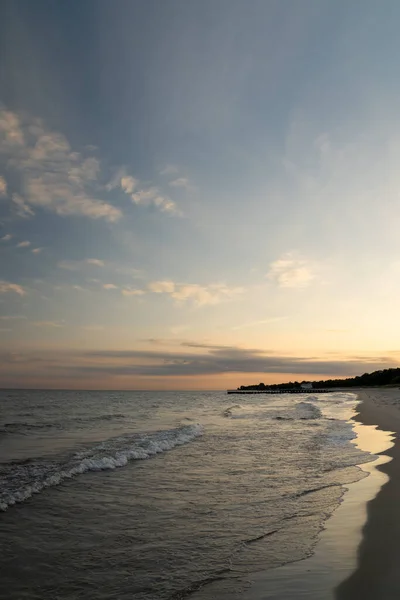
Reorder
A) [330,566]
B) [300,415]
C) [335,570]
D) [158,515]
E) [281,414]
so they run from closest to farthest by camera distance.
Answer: [335,570] → [330,566] → [158,515] → [300,415] → [281,414]

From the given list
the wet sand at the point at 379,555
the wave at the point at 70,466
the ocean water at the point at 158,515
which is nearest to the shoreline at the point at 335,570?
the wet sand at the point at 379,555

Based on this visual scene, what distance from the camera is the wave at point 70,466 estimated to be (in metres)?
11.0

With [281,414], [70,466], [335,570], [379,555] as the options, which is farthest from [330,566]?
[281,414]

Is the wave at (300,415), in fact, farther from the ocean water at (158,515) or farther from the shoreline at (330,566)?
the shoreline at (330,566)

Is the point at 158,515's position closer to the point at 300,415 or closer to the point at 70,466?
the point at 70,466

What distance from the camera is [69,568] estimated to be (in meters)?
6.27

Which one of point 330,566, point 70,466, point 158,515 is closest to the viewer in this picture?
point 330,566

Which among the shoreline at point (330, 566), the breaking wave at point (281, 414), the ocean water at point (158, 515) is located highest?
the shoreline at point (330, 566)

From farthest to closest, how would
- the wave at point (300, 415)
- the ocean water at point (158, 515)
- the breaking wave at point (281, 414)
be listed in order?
1. the breaking wave at point (281, 414)
2. the wave at point (300, 415)
3. the ocean water at point (158, 515)

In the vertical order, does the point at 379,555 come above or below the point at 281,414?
above

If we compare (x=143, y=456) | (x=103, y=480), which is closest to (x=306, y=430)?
(x=143, y=456)

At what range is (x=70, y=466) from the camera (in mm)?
13969

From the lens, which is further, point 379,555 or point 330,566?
point 379,555

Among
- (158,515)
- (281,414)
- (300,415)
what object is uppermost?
(158,515)
